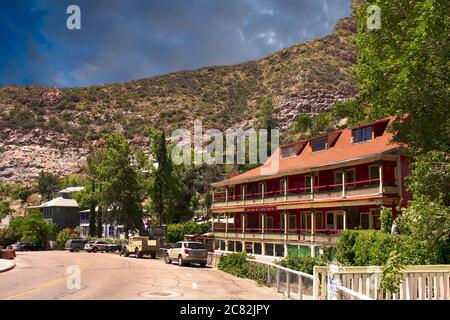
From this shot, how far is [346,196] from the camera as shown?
39094 mm

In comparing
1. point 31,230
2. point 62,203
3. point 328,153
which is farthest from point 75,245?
point 62,203

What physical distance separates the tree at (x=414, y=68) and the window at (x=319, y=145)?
17839mm

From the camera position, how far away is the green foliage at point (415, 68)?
22969mm

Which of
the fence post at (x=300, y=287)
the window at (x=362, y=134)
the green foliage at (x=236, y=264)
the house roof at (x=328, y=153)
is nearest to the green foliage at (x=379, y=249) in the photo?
the fence post at (x=300, y=287)

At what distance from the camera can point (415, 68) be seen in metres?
23.0

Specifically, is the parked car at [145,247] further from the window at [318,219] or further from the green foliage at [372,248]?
the green foliage at [372,248]

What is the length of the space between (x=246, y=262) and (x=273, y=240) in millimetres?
22073

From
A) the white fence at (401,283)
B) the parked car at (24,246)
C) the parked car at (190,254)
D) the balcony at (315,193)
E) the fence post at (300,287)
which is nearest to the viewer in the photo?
the white fence at (401,283)

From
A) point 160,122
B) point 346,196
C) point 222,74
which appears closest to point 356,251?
point 346,196

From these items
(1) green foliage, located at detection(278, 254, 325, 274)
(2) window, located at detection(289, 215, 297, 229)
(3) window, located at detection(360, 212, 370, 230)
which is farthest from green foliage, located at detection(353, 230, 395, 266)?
(2) window, located at detection(289, 215, 297, 229)

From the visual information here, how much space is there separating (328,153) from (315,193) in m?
4.35

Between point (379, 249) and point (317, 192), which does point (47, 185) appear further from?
point (379, 249)

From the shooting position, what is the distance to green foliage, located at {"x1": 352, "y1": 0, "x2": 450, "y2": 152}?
22969 millimetres
